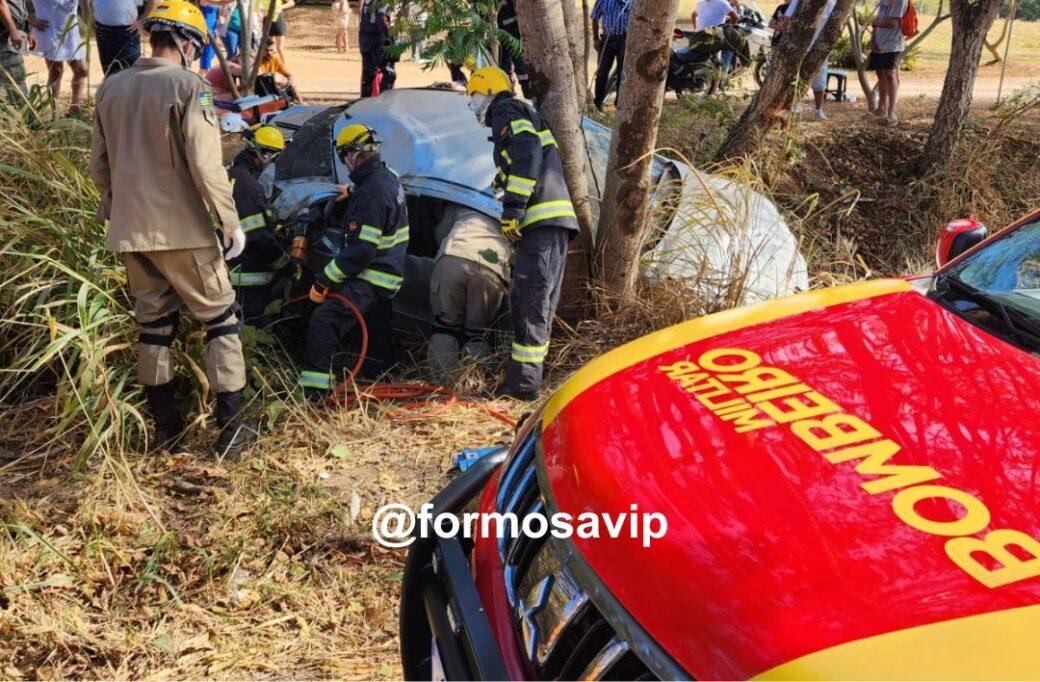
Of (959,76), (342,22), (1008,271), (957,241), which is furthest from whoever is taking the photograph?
(342,22)

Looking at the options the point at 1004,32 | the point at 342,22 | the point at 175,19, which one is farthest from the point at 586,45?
the point at 342,22

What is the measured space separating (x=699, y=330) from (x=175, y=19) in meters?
2.67

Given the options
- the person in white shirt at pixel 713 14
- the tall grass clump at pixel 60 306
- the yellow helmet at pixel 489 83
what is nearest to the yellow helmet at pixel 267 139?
the tall grass clump at pixel 60 306

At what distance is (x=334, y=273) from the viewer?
5.10 meters

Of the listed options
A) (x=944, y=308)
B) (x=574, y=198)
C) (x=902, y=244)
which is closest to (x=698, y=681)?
(x=944, y=308)

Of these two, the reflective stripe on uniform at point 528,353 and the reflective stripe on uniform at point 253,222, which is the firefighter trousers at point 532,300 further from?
the reflective stripe on uniform at point 253,222

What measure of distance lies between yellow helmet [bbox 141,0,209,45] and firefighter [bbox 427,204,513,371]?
1.75 meters

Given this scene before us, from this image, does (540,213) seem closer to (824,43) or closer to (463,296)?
(463,296)

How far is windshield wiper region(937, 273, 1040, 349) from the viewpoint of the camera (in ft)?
8.54

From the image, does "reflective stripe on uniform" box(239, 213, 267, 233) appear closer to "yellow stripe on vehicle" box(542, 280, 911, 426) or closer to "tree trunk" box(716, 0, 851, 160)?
"yellow stripe on vehicle" box(542, 280, 911, 426)

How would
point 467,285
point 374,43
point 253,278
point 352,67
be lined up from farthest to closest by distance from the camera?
1. point 352,67
2. point 374,43
3. point 253,278
4. point 467,285

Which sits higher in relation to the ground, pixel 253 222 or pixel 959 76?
pixel 959 76

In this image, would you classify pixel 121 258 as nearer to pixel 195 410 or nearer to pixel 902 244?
pixel 195 410

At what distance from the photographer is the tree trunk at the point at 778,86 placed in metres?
6.77
